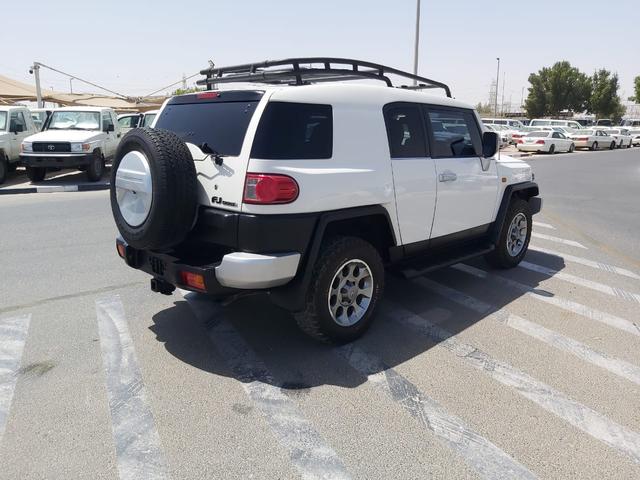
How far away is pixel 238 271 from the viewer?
10.8ft

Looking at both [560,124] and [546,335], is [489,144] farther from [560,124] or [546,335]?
[560,124]

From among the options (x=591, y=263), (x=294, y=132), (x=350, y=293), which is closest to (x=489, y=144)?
(x=350, y=293)

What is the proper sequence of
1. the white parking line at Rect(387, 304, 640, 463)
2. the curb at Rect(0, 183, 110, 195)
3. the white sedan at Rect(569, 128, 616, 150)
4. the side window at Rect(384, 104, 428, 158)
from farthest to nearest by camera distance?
the white sedan at Rect(569, 128, 616, 150), the curb at Rect(0, 183, 110, 195), the side window at Rect(384, 104, 428, 158), the white parking line at Rect(387, 304, 640, 463)

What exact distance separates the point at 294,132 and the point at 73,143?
37.7 feet

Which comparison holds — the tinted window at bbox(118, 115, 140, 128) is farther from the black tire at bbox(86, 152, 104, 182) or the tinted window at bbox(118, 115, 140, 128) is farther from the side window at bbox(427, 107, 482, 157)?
the side window at bbox(427, 107, 482, 157)

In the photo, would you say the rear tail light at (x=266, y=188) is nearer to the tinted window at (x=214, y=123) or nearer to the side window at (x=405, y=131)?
the tinted window at (x=214, y=123)

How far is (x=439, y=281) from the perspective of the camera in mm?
5602

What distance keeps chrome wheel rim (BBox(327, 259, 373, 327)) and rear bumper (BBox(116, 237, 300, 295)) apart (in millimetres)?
484

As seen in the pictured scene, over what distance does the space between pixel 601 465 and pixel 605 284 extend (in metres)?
3.45

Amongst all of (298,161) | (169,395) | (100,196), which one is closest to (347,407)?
(169,395)

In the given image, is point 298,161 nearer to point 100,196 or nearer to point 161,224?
point 161,224

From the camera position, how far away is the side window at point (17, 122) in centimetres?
1377

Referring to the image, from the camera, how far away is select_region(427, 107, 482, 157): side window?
4605 mm

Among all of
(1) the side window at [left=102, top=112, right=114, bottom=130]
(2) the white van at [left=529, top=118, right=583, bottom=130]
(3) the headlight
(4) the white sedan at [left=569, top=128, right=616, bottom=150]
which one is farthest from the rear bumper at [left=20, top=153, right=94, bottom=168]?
(2) the white van at [left=529, top=118, right=583, bottom=130]
